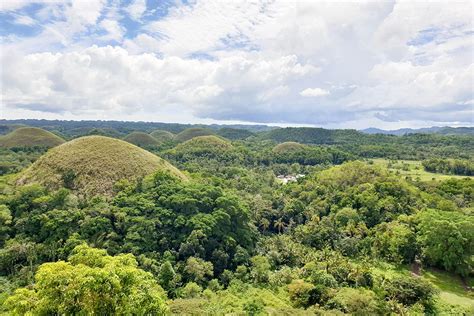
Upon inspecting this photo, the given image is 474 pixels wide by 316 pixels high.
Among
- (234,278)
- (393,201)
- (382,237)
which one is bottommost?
(234,278)

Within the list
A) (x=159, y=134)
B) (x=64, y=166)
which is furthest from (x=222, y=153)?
(x=159, y=134)

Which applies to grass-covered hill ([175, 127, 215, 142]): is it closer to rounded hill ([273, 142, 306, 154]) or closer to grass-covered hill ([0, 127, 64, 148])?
grass-covered hill ([0, 127, 64, 148])

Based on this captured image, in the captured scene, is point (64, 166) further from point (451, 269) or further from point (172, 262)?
point (451, 269)

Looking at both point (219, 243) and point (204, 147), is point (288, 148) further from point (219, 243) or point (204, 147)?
point (219, 243)

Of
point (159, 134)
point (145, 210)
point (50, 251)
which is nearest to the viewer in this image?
point (50, 251)

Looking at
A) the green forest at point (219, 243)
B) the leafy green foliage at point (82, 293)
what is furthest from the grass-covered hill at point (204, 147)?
the leafy green foliage at point (82, 293)

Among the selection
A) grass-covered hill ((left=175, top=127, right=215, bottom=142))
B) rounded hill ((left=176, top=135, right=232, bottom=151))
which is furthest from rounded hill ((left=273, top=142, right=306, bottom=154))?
grass-covered hill ((left=175, top=127, right=215, bottom=142))

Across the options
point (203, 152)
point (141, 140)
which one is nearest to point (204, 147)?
point (203, 152)
